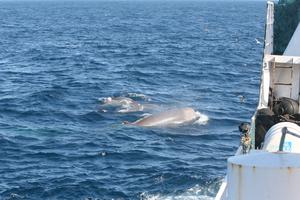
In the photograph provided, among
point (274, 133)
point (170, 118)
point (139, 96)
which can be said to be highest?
point (274, 133)

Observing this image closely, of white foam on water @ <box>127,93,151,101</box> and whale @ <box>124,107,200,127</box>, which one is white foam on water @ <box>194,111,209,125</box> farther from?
white foam on water @ <box>127,93,151,101</box>

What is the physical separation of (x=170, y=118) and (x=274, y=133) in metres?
23.2

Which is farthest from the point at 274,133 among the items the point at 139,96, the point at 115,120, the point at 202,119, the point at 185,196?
the point at 139,96

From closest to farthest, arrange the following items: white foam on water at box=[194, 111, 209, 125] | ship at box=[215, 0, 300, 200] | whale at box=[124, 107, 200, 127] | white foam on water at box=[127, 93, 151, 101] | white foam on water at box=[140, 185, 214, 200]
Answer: ship at box=[215, 0, 300, 200]
white foam on water at box=[140, 185, 214, 200]
whale at box=[124, 107, 200, 127]
white foam on water at box=[194, 111, 209, 125]
white foam on water at box=[127, 93, 151, 101]

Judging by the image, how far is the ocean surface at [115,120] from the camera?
28.8 meters

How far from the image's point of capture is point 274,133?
17.4 metres

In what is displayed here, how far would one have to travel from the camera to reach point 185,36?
111m

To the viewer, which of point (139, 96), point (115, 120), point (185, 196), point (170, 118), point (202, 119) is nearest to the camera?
point (185, 196)

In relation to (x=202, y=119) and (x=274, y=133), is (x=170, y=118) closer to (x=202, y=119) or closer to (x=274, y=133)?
(x=202, y=119)

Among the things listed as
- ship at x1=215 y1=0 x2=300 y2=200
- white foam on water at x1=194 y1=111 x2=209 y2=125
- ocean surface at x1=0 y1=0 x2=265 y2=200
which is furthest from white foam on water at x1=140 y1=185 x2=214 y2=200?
white foam on water at x1=194 y1=111 x2=209 y2=125

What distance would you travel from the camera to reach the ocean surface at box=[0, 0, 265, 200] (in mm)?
28766

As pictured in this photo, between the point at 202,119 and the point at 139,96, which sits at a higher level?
the point at 202,119

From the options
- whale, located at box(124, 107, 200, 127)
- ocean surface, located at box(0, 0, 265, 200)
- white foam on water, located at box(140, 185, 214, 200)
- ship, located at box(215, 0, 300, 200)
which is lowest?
ocean surface, located at box(0, 0, 265, 200)

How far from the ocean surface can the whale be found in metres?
0.98
